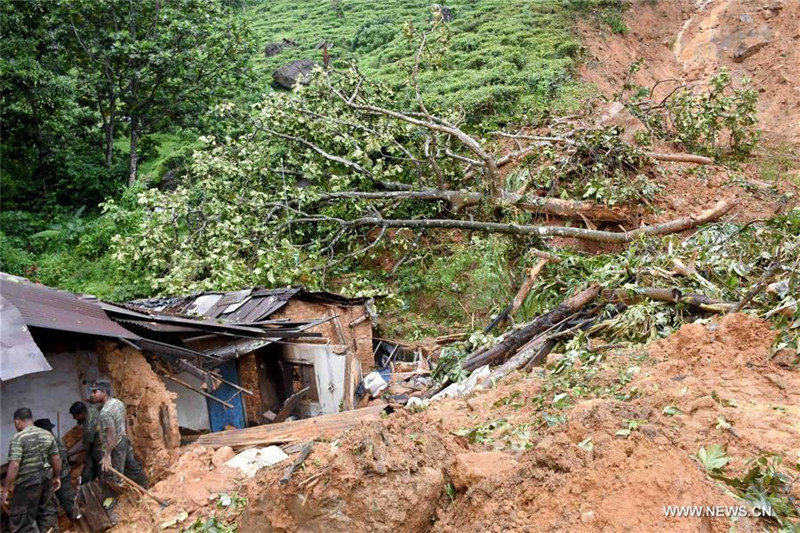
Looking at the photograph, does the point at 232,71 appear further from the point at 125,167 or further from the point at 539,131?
the point at 539,131

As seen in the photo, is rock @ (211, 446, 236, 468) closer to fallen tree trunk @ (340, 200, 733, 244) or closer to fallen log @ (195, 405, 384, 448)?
fallen log @ (195, 405, 384, 448)

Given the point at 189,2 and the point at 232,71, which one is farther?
the point at 232,71

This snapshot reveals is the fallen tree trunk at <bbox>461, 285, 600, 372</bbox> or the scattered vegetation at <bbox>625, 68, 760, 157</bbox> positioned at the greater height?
the scattered vegetation at <bbox>625, 68, 760, 157</bbox>

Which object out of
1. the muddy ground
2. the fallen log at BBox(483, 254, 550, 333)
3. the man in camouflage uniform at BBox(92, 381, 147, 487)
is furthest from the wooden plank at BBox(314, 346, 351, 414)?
the man in camouflage uniform at BBox(92, 381, 147, 487)

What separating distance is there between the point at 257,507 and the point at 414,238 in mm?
9554

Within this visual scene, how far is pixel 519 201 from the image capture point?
1159cm

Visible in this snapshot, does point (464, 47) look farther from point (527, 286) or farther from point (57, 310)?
point (57, 310)

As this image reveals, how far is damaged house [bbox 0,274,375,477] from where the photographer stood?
215 inches

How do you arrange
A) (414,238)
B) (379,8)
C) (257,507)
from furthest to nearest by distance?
(379,8)
(414,238)
(257,507)

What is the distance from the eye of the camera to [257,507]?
12.6 ft

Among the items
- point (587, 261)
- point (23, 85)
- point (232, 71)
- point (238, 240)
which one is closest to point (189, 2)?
point (232, 71)

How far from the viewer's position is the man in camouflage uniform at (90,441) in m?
5.50

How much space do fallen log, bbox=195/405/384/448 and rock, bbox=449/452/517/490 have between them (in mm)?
2831

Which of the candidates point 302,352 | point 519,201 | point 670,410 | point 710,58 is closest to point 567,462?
point 670,410
